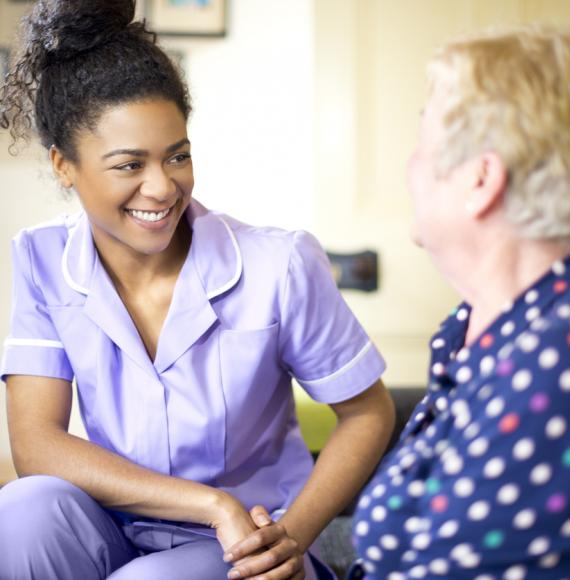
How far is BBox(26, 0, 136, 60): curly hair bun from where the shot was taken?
1541 mm

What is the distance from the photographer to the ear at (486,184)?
92 cm

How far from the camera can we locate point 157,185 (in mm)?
1464

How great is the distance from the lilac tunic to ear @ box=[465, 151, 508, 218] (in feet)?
2.05

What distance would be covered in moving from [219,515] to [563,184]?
30.3 inches

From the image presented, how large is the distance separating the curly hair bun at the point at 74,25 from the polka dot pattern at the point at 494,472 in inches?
34.3

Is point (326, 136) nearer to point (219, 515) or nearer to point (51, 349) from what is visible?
point (51, 349)

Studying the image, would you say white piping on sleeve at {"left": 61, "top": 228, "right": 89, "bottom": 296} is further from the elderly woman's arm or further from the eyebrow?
the elderly woman's arm

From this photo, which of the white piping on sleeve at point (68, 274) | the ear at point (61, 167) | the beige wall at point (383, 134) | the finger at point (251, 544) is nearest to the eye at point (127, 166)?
the ear at point (61, 167)

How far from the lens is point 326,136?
2.92m

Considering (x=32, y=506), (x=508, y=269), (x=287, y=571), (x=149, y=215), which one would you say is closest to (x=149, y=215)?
(x=149, y=215)

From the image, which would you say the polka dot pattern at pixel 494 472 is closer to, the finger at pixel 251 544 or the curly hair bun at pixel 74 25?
the finger at pixel 251 544

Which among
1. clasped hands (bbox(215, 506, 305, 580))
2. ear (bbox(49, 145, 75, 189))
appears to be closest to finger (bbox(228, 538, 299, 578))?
clasped hands (bbox(215, 506, 305, 580))

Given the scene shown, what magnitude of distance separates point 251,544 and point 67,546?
27 centimetres

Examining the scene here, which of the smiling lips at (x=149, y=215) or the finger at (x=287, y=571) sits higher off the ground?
the smiling lips at (x=149, y=215)
